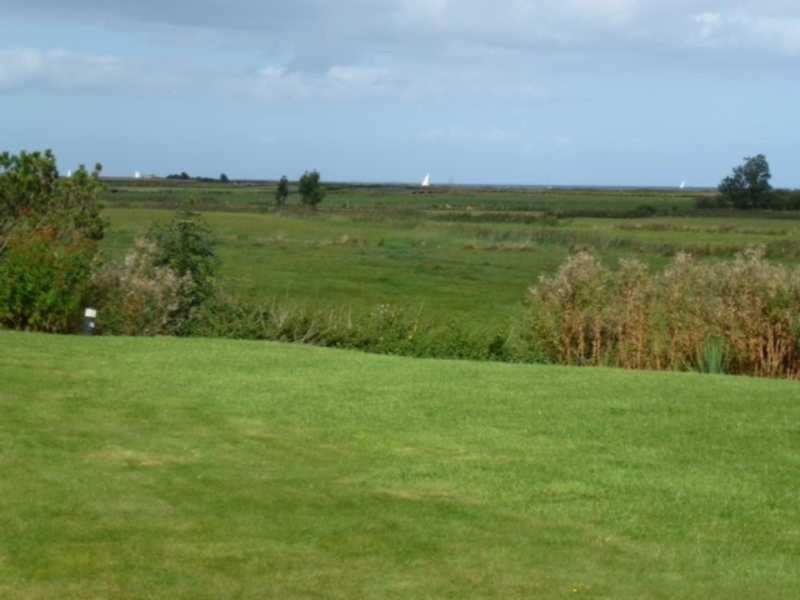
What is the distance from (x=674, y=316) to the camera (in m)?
20.4

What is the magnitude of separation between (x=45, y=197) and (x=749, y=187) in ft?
327

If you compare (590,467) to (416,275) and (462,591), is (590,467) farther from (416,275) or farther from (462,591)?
(416,275)

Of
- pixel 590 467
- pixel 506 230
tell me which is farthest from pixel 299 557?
pixel 506 230

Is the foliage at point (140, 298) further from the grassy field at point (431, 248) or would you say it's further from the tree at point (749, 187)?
the tree at point (749, 187)

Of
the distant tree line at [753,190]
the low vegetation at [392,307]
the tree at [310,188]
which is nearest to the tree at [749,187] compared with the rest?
the distant tree line at [753,190]

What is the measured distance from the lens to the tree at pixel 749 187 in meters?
118

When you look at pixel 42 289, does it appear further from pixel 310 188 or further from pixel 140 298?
pixel 310 188

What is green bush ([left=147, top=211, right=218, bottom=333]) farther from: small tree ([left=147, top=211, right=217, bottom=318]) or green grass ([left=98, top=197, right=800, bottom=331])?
green grass ([left=98, top=197, right=800, bottom=331])

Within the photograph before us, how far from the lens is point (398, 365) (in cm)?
1700

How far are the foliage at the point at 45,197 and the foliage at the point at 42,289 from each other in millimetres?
3654

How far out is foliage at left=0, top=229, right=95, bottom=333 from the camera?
2184cm

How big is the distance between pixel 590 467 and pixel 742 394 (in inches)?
169

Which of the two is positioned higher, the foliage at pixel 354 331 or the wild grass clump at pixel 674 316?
the wild grass clump at pixel 674 316

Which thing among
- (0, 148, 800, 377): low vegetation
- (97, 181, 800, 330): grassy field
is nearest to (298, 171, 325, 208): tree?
(97, 181, 800, 330): grassy field
